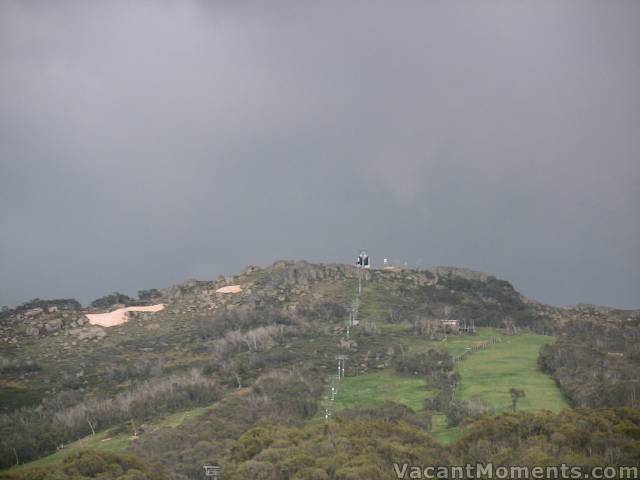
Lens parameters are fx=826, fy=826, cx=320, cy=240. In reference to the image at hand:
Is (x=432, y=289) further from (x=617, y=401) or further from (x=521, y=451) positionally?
(x=521, y=451)

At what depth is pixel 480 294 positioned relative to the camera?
5079 inches

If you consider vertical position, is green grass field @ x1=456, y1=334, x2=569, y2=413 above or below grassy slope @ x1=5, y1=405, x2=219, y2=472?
above

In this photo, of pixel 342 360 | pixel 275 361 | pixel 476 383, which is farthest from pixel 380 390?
pixel 275 361

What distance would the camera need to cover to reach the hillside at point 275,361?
65250 millimetres

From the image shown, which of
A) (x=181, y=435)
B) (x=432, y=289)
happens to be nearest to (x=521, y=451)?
(x=181, y=435)

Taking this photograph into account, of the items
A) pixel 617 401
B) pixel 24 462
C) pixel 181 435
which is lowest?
pixel 24 462

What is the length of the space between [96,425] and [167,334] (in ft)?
101

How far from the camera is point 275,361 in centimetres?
8719

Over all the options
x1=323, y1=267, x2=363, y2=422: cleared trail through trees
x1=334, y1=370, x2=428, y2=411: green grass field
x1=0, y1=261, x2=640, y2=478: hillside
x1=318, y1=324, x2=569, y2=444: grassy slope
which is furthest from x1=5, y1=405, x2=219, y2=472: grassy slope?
x1=318, y1=324, x2=569, y2=444: grassy slope

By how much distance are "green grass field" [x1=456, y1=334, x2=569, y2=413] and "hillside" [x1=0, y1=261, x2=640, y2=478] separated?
8.2 inches

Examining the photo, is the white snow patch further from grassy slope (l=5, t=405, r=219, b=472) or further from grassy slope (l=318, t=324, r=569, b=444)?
grassy slope (l=5, t=405, r=219, b=472)

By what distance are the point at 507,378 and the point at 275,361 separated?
24227mm

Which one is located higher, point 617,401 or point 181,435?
point 617,401

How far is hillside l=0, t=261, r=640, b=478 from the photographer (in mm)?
65250
